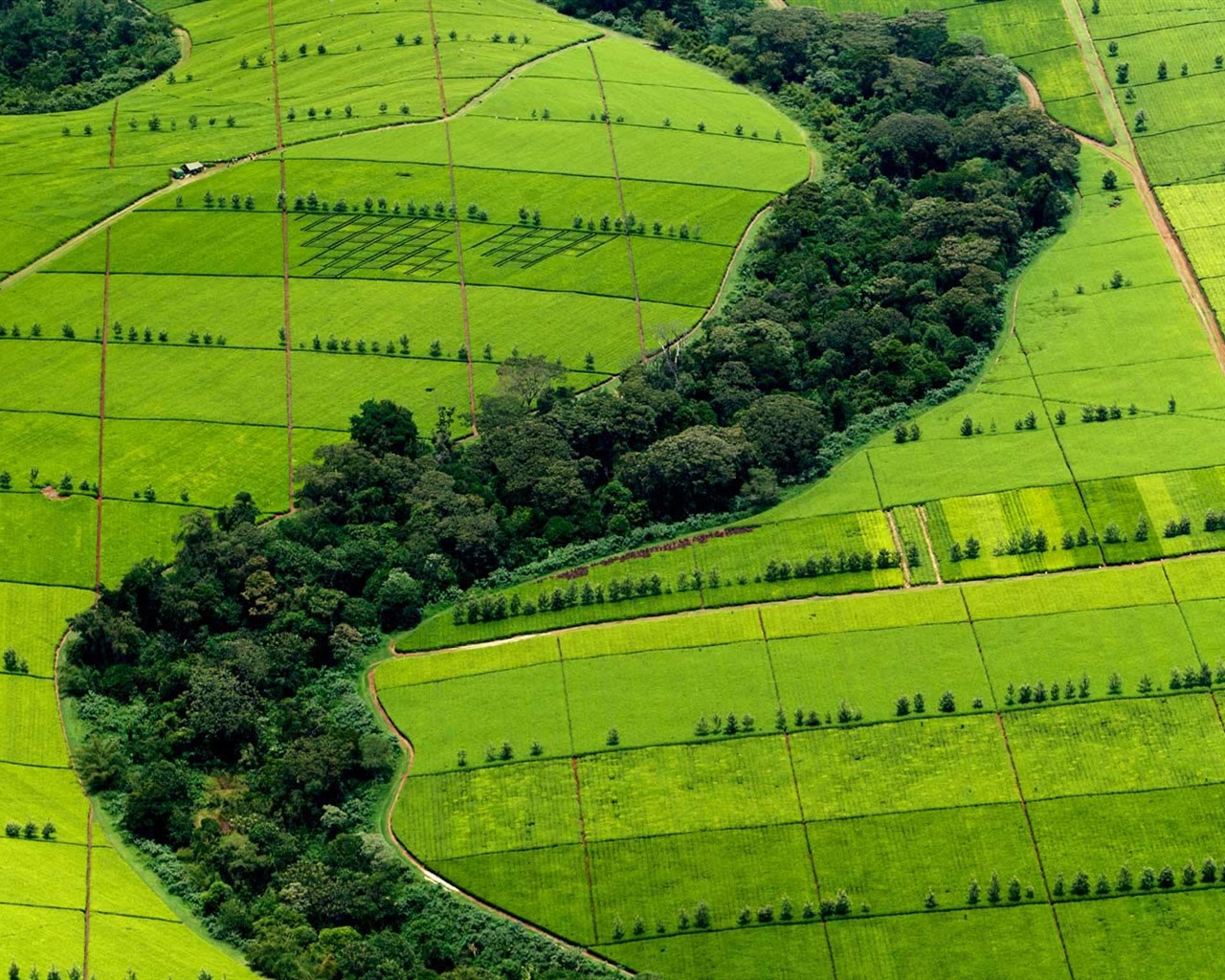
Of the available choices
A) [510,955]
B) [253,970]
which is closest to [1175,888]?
[510,955]

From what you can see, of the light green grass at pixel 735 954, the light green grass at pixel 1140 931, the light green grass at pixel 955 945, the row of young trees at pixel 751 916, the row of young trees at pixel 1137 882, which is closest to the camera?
the light green grass at pixel 1140 931

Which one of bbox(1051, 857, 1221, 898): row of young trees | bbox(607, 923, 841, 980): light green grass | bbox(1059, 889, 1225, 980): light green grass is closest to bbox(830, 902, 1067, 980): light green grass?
bbox(1059, 889, 1225, 980): light green grass

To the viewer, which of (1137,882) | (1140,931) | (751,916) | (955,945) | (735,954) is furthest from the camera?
(751,916)

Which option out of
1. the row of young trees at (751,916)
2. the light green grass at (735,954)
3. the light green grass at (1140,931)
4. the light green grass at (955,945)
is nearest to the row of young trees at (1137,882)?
the light green grass at (1140,931)

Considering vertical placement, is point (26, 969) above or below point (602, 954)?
above

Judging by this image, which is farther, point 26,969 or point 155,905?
point 155,905

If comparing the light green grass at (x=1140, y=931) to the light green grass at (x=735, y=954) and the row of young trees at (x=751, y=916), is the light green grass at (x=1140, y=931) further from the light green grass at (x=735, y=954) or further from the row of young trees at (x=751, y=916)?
the light green grass at (x=735, y=954)

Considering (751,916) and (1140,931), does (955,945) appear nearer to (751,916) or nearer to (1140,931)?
(1140,931)

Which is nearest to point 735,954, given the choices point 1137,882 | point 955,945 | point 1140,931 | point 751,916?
point 751,916

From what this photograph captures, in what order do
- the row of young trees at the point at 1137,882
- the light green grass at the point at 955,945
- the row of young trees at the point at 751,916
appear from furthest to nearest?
the row of young trees at the point at 751,916 < the row of young trees at the point at 1137,882 < the light green grass at the point at 955,945

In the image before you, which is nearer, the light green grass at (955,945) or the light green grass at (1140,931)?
the light green grass at (1140,931)

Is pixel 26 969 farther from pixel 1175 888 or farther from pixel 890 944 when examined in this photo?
pixel 1175 888
